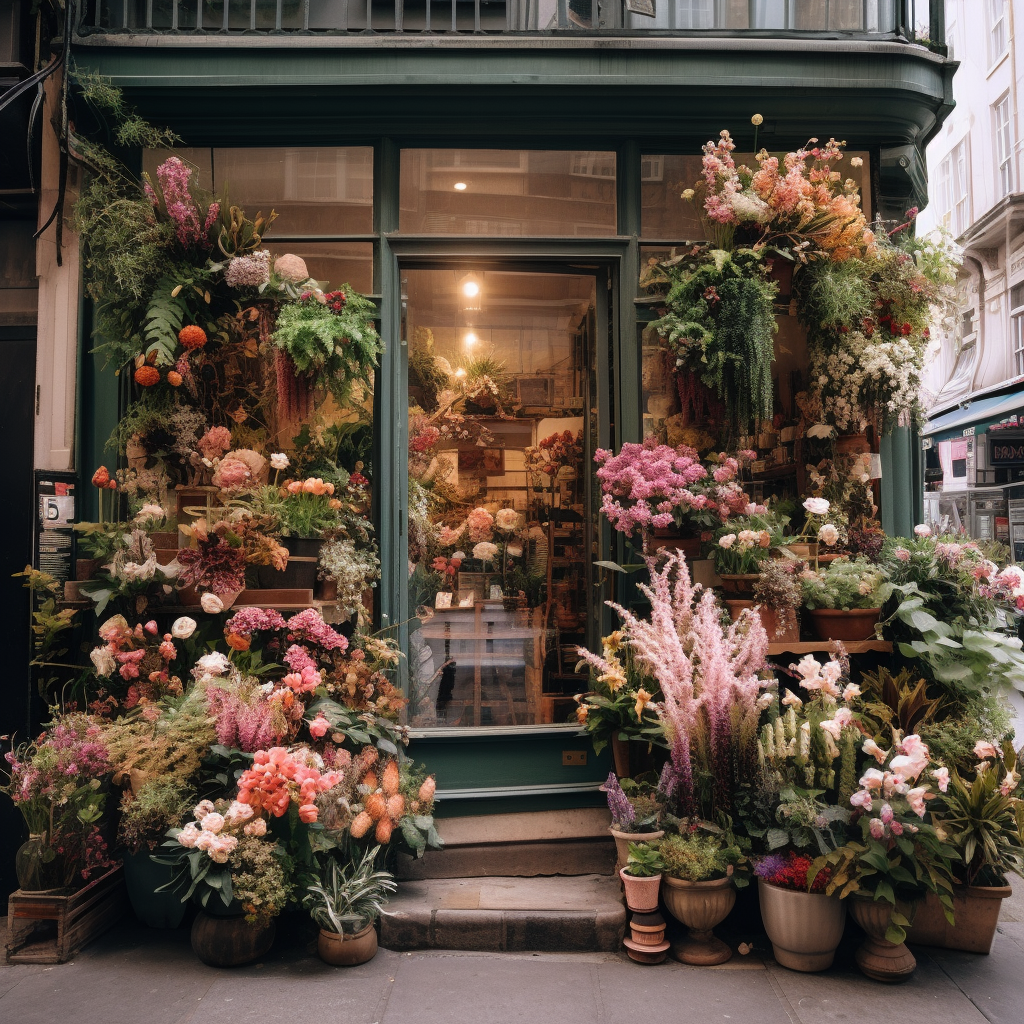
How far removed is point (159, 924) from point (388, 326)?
3.83m

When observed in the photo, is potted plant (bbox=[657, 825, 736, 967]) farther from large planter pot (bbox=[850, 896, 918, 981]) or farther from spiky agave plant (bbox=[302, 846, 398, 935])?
spiky agave plant (bbox=[302, 846, 398, 935])

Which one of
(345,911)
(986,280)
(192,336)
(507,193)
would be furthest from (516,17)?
(986,280)

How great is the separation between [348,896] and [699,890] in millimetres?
1755

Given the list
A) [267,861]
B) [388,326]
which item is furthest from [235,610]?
[388,326]

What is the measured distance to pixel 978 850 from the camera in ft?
13.7

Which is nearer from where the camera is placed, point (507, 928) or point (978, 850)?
point (978, 850)

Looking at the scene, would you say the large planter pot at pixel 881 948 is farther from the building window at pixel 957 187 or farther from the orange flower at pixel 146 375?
the building window at pixel 957 187

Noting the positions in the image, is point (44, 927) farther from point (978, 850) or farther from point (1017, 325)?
point (1017, 325)

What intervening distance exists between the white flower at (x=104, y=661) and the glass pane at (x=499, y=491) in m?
1.87

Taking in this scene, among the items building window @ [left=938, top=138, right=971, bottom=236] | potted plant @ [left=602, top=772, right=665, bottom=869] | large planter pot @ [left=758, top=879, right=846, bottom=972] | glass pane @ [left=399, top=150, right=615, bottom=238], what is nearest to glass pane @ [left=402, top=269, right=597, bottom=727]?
glass pane @ [left=399, top=150, right=615, bottom=238]

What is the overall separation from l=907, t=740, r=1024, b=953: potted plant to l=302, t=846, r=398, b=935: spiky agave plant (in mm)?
2754

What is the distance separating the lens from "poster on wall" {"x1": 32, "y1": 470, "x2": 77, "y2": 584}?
17.1 feet

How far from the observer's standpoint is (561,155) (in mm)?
5852

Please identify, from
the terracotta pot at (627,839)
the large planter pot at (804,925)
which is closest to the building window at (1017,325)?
the large planter pot at (804,925)
